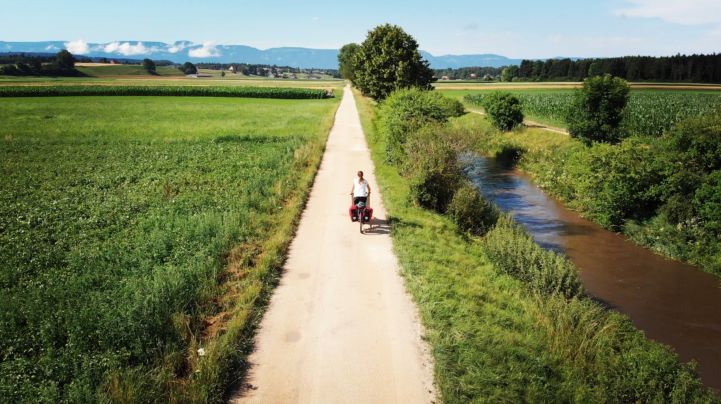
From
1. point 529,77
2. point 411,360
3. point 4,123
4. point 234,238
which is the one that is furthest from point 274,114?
point 529,77

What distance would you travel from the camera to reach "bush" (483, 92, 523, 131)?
37.7 metres

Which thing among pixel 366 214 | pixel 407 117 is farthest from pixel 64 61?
pixel 366 214

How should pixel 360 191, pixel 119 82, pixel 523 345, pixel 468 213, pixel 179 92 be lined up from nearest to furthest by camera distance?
pixel 523 345, pixel 360 191, pixel 468 213, pixel 179 92, pixel 119 82

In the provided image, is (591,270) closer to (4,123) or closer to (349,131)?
(349,131)

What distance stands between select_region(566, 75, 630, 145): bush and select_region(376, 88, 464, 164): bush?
10118 mm

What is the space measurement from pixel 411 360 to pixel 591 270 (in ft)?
32.8

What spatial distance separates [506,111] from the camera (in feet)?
124

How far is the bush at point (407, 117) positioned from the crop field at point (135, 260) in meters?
4.39

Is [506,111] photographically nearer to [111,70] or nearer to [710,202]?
[710,202]

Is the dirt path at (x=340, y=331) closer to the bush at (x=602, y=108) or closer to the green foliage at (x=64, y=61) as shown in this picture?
the bush at (x=602, y=108)

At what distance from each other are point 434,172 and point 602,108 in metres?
16.6

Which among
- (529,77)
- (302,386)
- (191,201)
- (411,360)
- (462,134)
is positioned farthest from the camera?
A: (529,77)

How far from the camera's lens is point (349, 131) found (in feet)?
115

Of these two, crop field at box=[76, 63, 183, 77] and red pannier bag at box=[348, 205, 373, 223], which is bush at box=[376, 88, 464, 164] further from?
crop field at box=[76, 63, 183, 77]
